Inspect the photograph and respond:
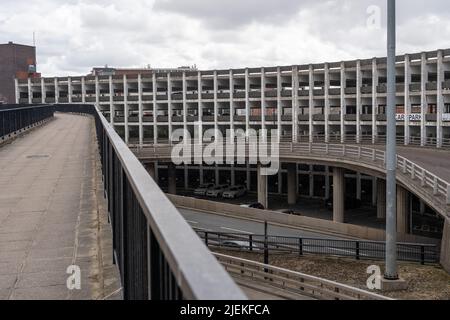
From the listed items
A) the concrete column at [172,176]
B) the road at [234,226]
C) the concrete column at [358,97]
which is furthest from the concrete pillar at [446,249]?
the concrete column at [172,176]

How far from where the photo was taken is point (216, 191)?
204 feet

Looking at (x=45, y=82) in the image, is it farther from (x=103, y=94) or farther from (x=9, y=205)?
(x=9, y=205)

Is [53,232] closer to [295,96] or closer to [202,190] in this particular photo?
[202,190]

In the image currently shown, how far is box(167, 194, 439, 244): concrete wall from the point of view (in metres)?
28.8

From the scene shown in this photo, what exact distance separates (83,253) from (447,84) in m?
49.6

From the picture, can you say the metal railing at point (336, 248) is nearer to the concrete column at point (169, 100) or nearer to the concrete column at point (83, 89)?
the concrete column at point (169, 100)

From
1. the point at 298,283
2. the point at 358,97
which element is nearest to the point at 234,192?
the point at 358,97

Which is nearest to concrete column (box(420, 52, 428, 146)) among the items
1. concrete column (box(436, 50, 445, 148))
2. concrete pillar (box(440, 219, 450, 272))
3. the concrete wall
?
concrete column (box(436, 50, 445, 148))

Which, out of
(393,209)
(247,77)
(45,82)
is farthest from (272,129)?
(393,209)

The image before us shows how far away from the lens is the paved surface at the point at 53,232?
546 centimetres

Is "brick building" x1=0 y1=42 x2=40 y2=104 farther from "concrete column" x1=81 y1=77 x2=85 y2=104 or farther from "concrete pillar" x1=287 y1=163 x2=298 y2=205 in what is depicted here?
"concrete pillar" x1=287 y1=163 x2=298 y2=205
